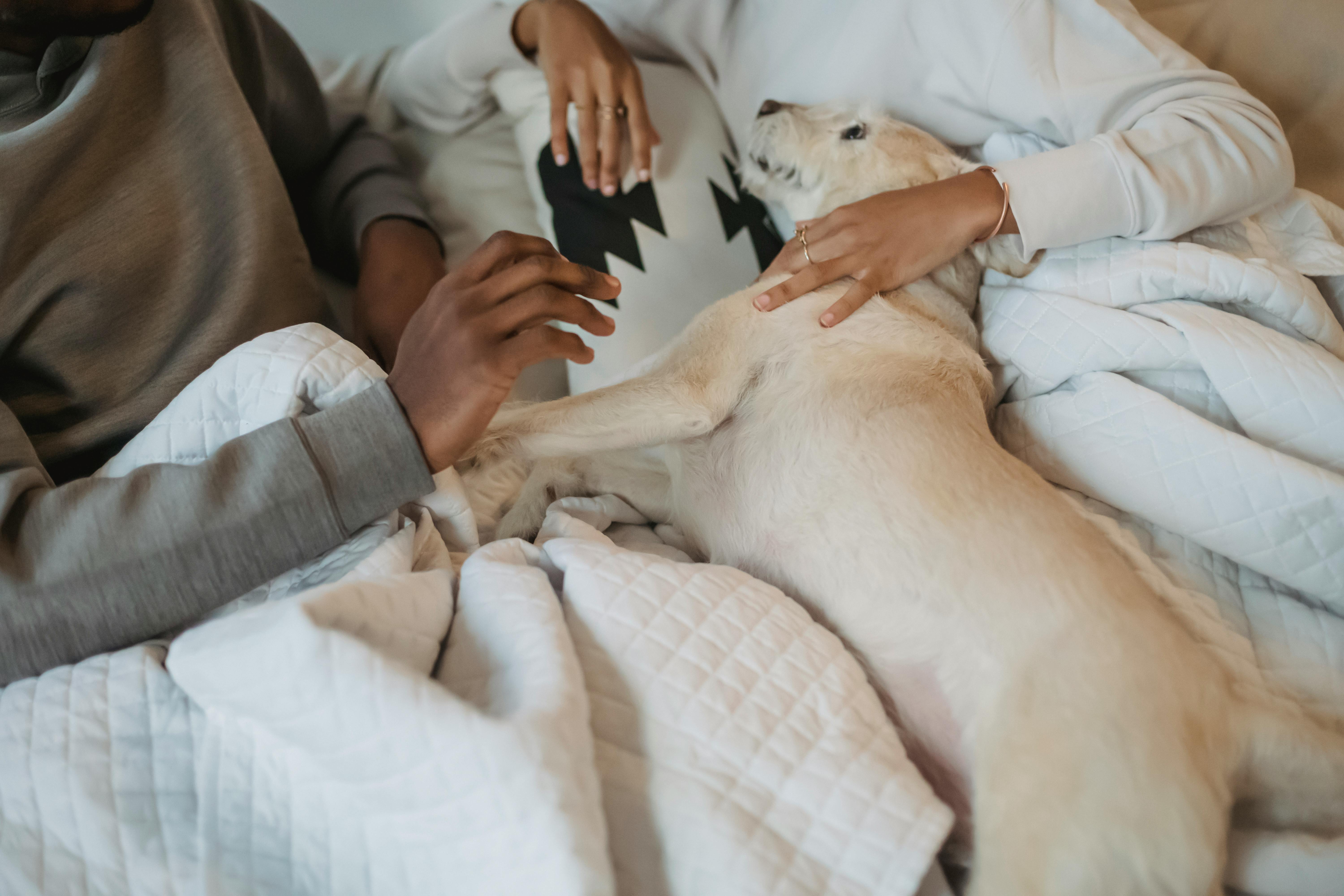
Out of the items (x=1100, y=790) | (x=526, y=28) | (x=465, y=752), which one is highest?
(x=526, y=28)

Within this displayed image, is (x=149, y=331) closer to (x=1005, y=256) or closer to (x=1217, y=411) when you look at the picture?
(x=1005, y=256)

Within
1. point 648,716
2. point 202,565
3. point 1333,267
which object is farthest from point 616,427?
point 1333,267

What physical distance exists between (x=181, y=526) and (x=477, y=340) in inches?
15.8

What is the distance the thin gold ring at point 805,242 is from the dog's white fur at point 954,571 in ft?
0.25

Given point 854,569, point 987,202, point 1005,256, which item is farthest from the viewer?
point 1005,256

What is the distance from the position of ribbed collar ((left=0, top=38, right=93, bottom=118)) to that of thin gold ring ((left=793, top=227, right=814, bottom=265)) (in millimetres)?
1182

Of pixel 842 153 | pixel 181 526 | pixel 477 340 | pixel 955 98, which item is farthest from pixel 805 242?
pixel 181 526

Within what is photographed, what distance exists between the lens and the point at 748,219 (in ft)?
5.49

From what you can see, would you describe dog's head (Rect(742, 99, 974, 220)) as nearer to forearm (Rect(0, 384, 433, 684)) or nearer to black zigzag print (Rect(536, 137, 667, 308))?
black zigzag print (Rect(536, 137, 667, 308))

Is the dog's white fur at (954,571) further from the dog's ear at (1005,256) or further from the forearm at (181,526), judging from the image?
the forearm at (181,526)

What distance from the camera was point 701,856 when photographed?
729mm

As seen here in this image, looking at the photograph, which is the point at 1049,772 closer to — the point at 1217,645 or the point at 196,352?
the point at 1217,645

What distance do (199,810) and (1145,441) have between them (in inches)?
53.7

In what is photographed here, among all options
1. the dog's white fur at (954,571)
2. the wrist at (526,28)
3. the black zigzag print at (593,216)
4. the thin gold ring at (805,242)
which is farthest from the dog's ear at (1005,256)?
the wrist at (526,28)
